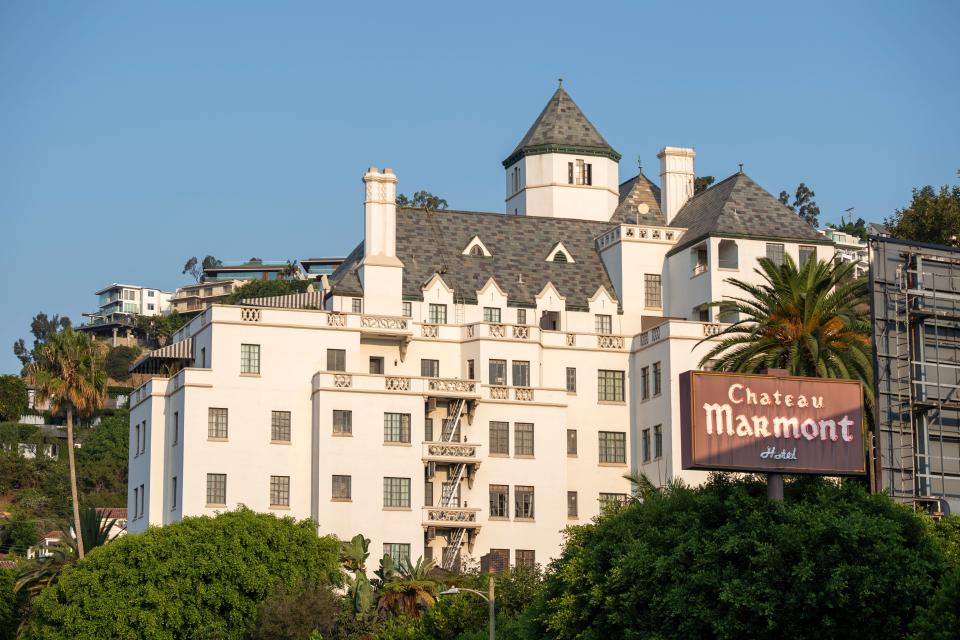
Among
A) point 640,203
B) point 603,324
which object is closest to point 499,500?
point 603,324

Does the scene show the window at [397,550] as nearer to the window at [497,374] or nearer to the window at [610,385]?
the window at [497,374]

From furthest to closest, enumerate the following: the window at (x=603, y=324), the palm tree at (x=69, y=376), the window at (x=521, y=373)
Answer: the palm tree at (x=69, y=376)
the window at (x=603, y=324)
the window at (x=521, y=373)

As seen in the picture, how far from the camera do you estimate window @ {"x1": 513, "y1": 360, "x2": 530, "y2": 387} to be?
97438mm

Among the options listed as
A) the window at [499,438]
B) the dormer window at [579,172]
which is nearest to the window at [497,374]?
the window at [499,438]

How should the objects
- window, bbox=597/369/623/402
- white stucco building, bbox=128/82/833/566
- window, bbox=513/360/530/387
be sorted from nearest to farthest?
1. white stucco building, bbox=128/82/833/566
2. window, bbox=513/360/530/387
3. window, bbox=597/369/623/402

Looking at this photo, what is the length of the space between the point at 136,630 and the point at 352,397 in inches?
701

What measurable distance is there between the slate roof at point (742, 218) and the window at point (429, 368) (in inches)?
619

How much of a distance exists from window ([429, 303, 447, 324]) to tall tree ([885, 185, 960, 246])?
25.4 m

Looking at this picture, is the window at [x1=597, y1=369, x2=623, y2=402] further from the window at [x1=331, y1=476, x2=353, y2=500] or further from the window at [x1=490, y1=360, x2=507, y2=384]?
the window at [x1=331, y1=476, x2=353, y2=500]

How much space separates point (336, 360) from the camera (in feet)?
310

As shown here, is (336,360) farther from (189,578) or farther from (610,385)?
(189,578)

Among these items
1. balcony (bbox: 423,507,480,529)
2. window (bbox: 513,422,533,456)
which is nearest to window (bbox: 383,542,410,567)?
balcony (bbox: 423,507,480,529)

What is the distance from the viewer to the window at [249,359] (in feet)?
305

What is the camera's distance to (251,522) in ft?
274
